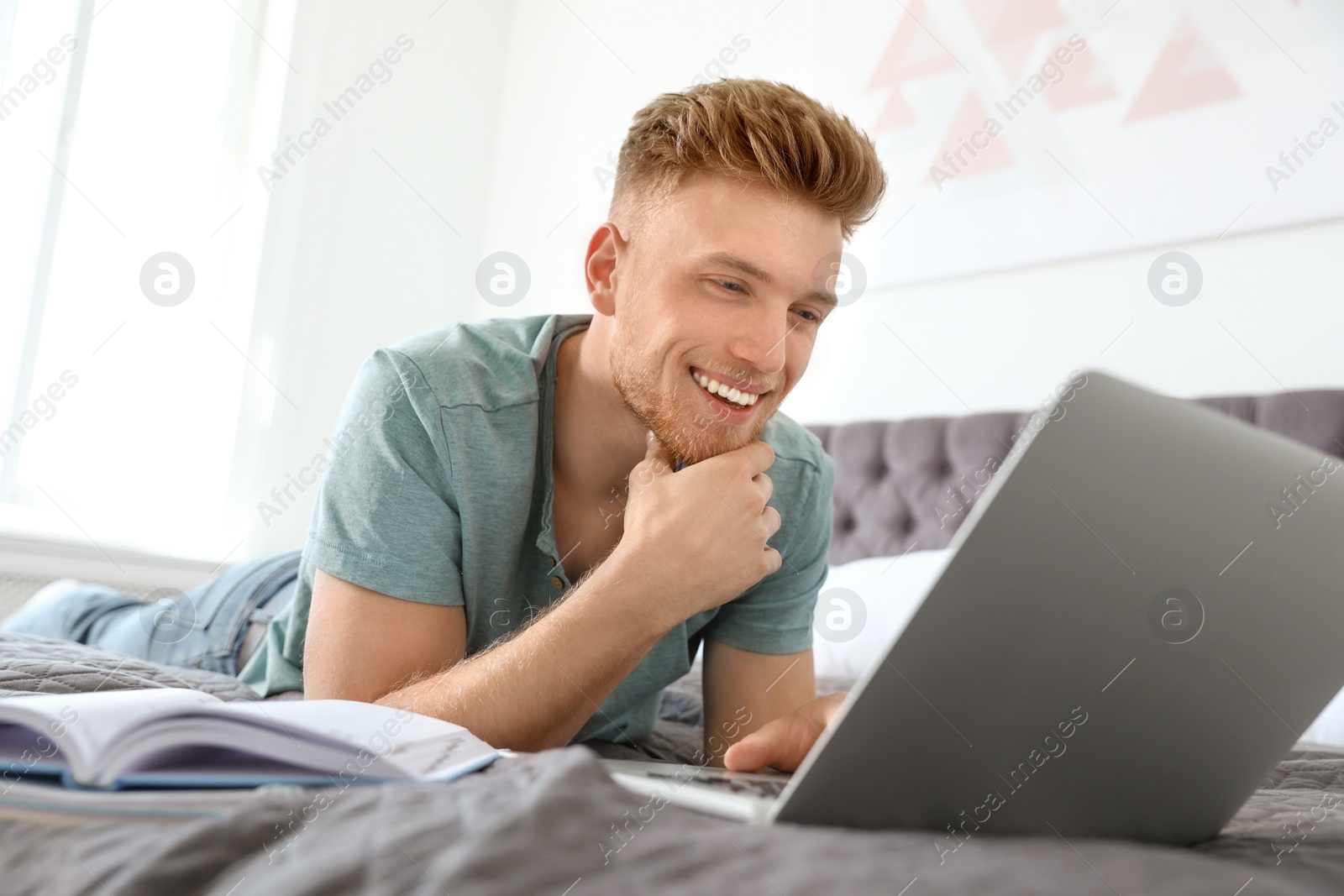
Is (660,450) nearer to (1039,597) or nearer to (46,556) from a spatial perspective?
(1039,597)

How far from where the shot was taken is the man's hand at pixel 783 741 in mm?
765

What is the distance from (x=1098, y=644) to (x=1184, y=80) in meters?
2.02

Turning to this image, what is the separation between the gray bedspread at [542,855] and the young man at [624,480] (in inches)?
18.0

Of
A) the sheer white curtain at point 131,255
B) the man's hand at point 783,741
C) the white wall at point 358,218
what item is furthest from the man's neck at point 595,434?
the white wall at point 358,218

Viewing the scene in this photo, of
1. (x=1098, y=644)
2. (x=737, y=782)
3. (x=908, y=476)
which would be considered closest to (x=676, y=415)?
(x=737, y=782)

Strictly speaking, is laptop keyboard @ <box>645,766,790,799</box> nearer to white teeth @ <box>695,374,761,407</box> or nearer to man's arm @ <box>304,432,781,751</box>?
man's arm @ <box>304,432,781,751</box>

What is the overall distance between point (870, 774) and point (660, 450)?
0.85 metres

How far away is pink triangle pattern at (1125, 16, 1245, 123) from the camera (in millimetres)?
2020

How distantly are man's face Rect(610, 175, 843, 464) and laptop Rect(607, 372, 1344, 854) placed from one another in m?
0.72

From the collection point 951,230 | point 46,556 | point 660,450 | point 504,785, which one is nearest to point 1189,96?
point 951,230

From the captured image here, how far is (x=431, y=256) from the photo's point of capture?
388cm

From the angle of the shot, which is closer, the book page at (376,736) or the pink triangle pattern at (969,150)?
the book page at (376,736)

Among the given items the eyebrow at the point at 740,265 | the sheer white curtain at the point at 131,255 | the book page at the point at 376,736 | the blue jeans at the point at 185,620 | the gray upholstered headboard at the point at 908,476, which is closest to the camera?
the book page at the point at 376,736

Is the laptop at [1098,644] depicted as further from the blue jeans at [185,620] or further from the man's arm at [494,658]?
the blue jeans at [185,620]
